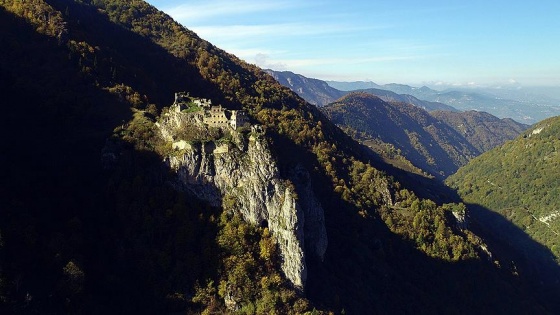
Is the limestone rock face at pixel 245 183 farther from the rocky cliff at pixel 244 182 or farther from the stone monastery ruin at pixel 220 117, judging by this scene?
the stone monastery ruin at pixel 220 117

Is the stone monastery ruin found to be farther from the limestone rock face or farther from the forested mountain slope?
the limestone rock face

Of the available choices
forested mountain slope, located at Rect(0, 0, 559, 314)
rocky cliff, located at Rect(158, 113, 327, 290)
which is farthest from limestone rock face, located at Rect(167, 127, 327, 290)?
forested mountain slope, located at Rect(0, 0, 559, 314)

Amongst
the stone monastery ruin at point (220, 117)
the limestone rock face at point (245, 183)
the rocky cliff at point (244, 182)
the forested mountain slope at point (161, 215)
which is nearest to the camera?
the forested mountain slope at point (161, 215)

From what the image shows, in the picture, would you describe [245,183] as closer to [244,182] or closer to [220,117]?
[244,182]

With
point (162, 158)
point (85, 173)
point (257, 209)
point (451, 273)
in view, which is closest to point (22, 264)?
point (85, 173)

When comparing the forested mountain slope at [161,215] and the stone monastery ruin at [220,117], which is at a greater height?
the stone monastery ruin at [220,117]

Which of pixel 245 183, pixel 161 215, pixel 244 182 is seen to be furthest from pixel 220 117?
pixel 161 215

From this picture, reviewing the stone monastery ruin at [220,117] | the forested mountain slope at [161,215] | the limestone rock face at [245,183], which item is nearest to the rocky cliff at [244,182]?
the limestone rock face at [245,183]

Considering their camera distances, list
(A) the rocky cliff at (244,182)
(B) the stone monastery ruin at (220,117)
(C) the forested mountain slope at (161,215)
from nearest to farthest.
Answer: (C) the forested mountain slope at (161,215) → (A) the rocky cliff at (244,182) → (B) the stone monastery ruin at (220,117)
